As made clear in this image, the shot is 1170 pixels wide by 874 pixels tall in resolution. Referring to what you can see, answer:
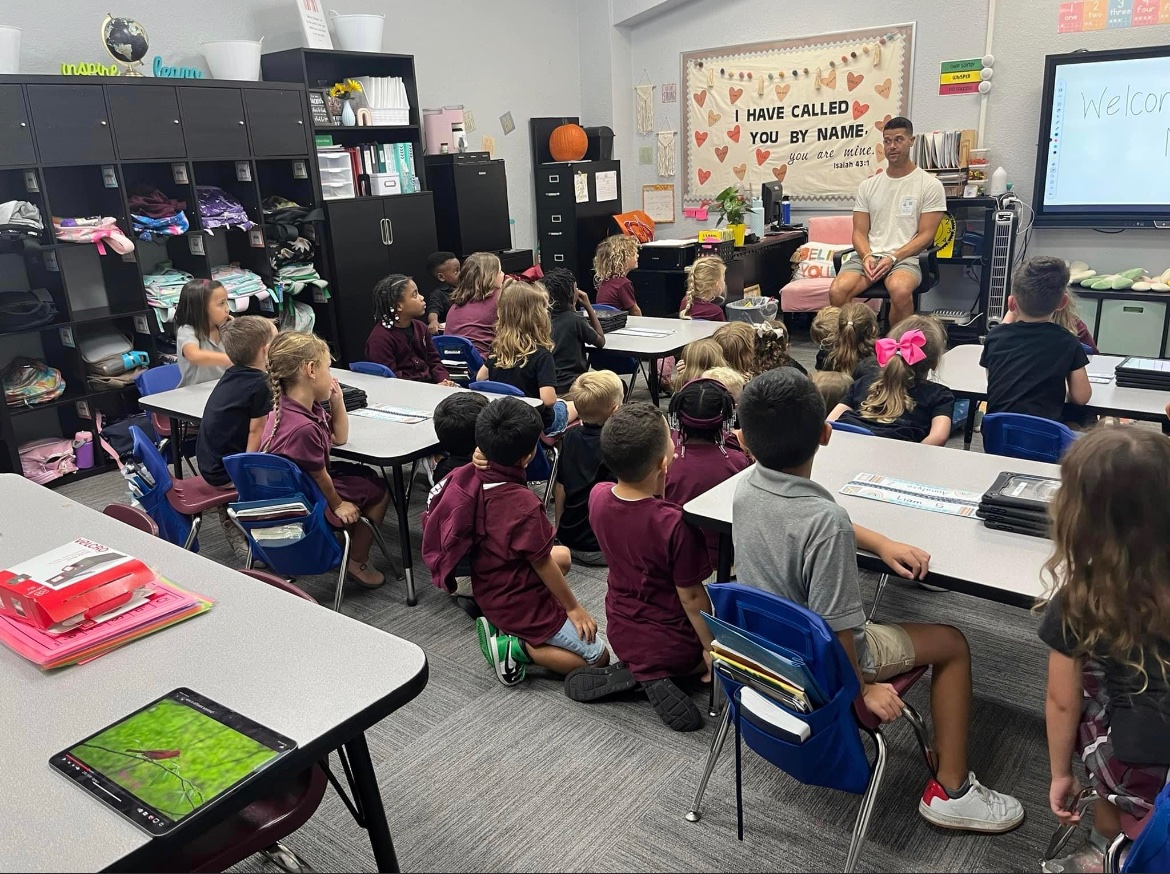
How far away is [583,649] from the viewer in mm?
2508

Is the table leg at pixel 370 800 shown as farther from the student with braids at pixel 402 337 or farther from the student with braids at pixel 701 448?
the student with braids at pixel 402 337

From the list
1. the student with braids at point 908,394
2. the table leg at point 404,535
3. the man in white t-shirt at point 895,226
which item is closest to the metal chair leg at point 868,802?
the student with braids at point 908,394

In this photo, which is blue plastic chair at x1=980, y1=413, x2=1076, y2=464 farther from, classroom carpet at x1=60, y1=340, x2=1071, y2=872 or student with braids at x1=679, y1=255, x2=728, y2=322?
student with braids at x1=679, y1=255, x2=728, y2=322

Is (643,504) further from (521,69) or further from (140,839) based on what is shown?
(521,69)

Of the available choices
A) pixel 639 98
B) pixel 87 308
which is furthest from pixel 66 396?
pixel 639 98

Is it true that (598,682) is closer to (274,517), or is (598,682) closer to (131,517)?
(274,517)

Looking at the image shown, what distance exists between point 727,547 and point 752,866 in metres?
0.70

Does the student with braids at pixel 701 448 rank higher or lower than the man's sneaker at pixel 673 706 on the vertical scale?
higher

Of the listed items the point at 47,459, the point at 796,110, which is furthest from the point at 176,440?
the point at 796,110

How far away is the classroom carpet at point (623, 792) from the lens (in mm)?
1866

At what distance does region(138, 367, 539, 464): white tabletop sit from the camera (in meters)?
2.85

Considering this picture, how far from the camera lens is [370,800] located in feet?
4.75

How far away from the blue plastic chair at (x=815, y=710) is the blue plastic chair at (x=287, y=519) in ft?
4.95

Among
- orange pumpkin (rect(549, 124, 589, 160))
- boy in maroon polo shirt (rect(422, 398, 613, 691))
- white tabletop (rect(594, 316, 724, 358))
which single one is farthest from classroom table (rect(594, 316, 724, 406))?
orange pumpkin (rect(549, 124, 589, 160))
